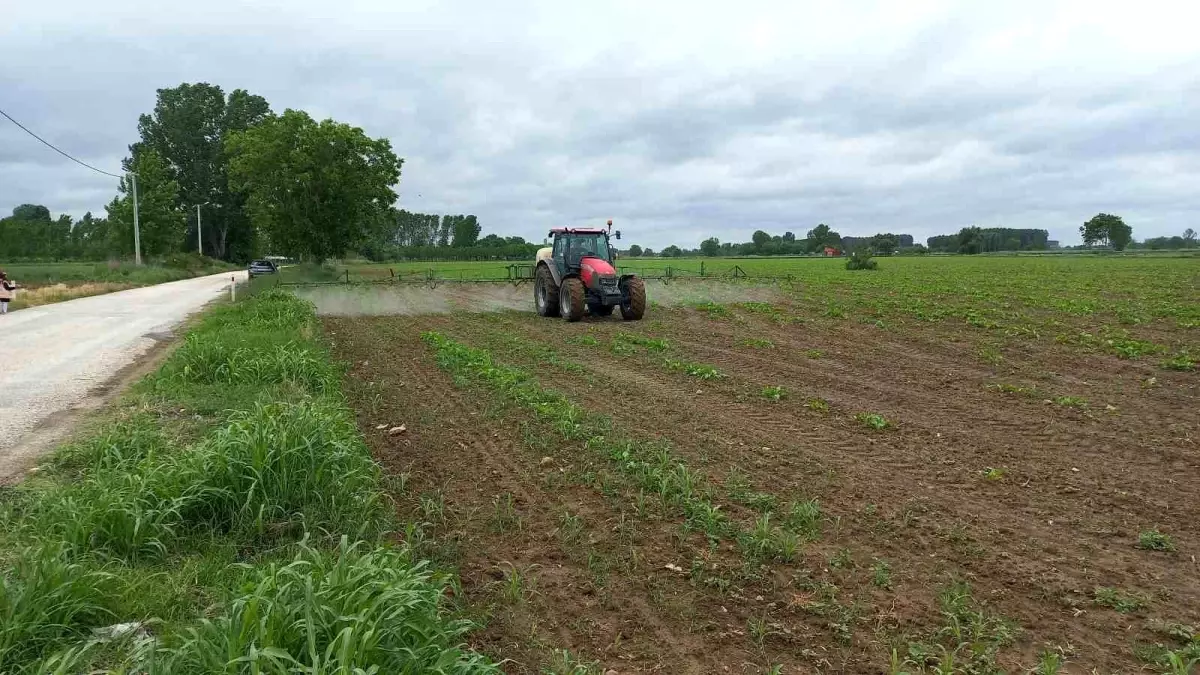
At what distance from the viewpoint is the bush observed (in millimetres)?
49812

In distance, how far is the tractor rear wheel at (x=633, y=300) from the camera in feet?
57.6

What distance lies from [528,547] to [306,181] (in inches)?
1590

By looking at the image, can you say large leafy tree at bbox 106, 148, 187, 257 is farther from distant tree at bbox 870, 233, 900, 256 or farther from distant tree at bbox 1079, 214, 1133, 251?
distant tree at bbox 1079, 214, 1133, 251

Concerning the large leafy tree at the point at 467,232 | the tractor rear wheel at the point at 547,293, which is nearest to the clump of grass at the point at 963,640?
the tractor rear wheel at the point at 547,293

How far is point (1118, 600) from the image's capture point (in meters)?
3.86

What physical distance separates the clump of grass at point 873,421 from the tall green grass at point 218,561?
4834 mm

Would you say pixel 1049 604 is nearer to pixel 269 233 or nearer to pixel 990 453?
pixel 990 453

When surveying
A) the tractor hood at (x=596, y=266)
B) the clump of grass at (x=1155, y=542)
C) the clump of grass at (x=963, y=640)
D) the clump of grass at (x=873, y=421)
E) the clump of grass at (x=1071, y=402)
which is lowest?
the clump of grass at (x=963, y=640)

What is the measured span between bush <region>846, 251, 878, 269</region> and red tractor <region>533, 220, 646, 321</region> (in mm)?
35807

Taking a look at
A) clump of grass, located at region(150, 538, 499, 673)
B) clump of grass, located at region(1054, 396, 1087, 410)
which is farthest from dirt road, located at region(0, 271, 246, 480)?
clump of grass, located at region(1054, 396, 1087, 410)

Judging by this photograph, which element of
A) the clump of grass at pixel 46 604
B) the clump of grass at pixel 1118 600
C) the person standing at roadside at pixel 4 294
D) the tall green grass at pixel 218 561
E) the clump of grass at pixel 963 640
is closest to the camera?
the tall green grass at pixel 218 561

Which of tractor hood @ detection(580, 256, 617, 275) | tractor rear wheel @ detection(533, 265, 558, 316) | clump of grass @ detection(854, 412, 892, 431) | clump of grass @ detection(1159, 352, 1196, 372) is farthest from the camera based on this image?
tractor rear wheel @ detection(533, 265, 558, 316)

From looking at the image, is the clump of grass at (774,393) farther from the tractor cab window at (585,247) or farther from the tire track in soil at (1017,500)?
the tractor cab window at (585,247)

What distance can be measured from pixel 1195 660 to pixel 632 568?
8.98ft
